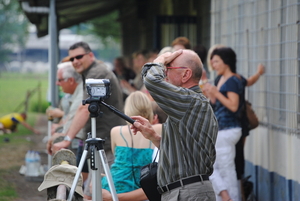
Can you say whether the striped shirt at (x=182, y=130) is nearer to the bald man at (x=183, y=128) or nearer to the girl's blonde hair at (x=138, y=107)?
the bald man at (x=183, y=128)

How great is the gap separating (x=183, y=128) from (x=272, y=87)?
116 inches

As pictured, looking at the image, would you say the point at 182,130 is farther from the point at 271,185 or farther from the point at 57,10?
the point at 57,10

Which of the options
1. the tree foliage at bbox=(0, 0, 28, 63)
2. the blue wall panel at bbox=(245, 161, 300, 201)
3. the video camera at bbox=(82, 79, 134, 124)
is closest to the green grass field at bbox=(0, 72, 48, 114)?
the tree foliage at bbox=(0, 0, 28, 63)

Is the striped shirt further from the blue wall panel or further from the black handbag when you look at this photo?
the blue wall panel

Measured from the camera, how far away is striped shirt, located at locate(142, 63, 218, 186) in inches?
116

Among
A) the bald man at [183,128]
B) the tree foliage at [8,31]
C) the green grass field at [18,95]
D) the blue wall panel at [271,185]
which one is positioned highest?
the tree foliage at [8,31]

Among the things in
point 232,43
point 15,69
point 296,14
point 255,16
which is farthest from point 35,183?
point 15,69

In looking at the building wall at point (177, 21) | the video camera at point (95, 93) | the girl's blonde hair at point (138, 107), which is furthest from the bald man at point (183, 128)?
the building wall at point (177, 21)

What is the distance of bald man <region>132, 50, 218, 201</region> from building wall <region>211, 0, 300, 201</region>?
2065 mm

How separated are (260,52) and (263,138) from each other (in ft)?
3.26

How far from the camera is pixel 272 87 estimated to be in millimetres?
5691

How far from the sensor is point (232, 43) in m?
7.01

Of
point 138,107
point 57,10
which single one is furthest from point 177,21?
point 138,107

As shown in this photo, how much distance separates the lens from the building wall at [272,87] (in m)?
4.99
